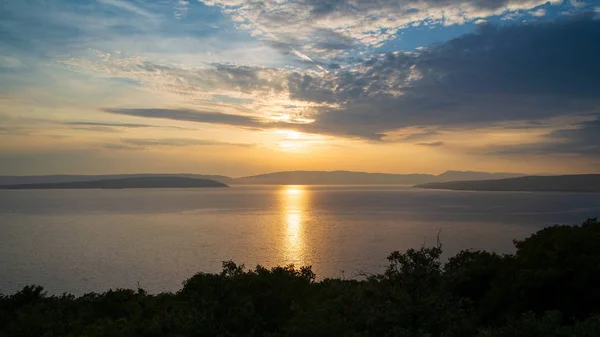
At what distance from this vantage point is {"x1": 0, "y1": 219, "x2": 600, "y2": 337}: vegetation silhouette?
15.4 m

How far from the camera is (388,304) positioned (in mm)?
16328

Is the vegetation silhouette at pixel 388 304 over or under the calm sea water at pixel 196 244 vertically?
over

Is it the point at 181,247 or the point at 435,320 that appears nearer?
the point at 435,320

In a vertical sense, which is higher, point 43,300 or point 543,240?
point 543,240

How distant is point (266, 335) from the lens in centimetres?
1892

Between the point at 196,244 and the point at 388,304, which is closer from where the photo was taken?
the point at 388,304

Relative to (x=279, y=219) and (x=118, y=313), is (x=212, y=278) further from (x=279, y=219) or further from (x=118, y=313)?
(x=279, y=219)

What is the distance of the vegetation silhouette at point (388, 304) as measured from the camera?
50.6 ft

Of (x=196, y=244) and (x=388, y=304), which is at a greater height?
(x=388, y=304)

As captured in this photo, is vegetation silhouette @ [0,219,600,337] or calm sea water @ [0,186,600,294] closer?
vegetation silhouette @ [0,219,600,337]

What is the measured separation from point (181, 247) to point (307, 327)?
71348mm

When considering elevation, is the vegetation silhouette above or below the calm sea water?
above

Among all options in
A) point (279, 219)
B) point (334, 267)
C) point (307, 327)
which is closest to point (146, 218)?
point (279, 219)

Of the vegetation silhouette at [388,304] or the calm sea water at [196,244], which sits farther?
the calm sea water at [196,244]
